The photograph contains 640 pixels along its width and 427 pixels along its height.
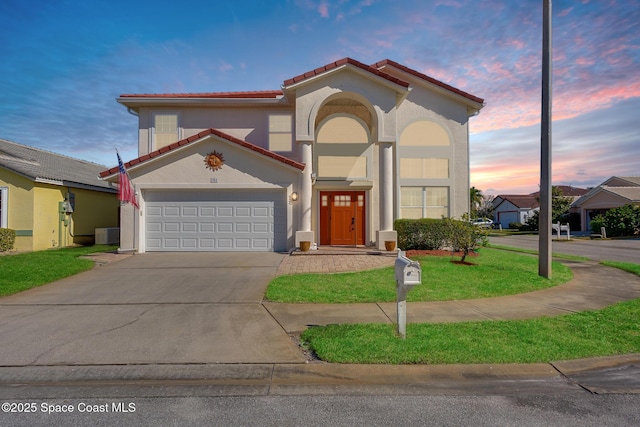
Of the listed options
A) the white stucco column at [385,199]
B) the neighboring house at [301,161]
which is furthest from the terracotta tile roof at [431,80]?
the white stucco column at [385,199]

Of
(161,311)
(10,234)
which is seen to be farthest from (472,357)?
(10,234)

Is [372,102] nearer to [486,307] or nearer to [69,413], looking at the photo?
A: [486,307]

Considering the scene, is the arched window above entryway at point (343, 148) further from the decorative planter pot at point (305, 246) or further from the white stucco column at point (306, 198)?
the decorative planter pot at point (305, 246)

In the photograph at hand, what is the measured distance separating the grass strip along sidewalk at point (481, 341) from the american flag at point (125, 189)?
34.4 feet

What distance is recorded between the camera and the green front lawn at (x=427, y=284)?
770cm

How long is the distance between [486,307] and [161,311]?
6.27 meters

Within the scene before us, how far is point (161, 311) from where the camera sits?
6914 mm

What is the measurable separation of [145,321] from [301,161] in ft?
30.6

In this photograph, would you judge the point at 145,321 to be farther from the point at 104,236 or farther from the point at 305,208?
the point at 104,236

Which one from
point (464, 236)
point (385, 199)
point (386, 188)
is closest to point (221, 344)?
point (464, 236)

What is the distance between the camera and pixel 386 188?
14469 mm

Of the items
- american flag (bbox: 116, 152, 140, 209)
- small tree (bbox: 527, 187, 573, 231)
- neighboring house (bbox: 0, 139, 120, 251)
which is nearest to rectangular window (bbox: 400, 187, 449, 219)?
american flag (bbox: 116, 152, 140, 209)

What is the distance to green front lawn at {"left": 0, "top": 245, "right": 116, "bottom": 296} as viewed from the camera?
8.83m

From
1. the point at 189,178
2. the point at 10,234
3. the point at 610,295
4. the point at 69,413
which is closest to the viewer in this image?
the point at 69,413
